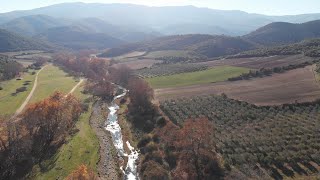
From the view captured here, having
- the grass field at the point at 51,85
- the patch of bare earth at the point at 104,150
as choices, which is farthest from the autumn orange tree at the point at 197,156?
the grass field at the point at 51,85

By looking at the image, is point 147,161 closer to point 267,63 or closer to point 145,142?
point 145,142

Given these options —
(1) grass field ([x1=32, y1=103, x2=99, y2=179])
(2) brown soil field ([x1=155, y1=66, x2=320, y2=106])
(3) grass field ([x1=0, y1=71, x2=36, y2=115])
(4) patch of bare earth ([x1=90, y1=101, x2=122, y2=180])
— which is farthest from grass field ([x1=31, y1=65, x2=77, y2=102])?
(1) grass field ([x1=32, y1=103, x2=99, y2=179])

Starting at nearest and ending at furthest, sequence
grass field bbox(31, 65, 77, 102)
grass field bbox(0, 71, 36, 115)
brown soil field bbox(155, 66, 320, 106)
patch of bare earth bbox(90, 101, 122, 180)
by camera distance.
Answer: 1. patch of bare earth bbox(90, 101, 122, 180)
2. brown soil field bbox(155, 66, 320, 106)
3. grass field bbox(0, 71, 36, 115)
4. grass field bbox(31, 65, 77, 102)

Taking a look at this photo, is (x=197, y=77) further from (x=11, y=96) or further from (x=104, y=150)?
(x=104, y=150)

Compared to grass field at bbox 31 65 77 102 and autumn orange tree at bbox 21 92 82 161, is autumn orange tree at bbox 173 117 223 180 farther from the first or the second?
grass field at bbox 31 65 77 102

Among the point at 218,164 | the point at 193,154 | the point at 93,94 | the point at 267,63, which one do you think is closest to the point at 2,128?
the point at 193,154

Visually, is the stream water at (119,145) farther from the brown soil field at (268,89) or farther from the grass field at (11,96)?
the grass field at (11,96)

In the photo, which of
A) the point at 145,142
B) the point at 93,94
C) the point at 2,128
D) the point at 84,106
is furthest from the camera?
the point at 93,94
